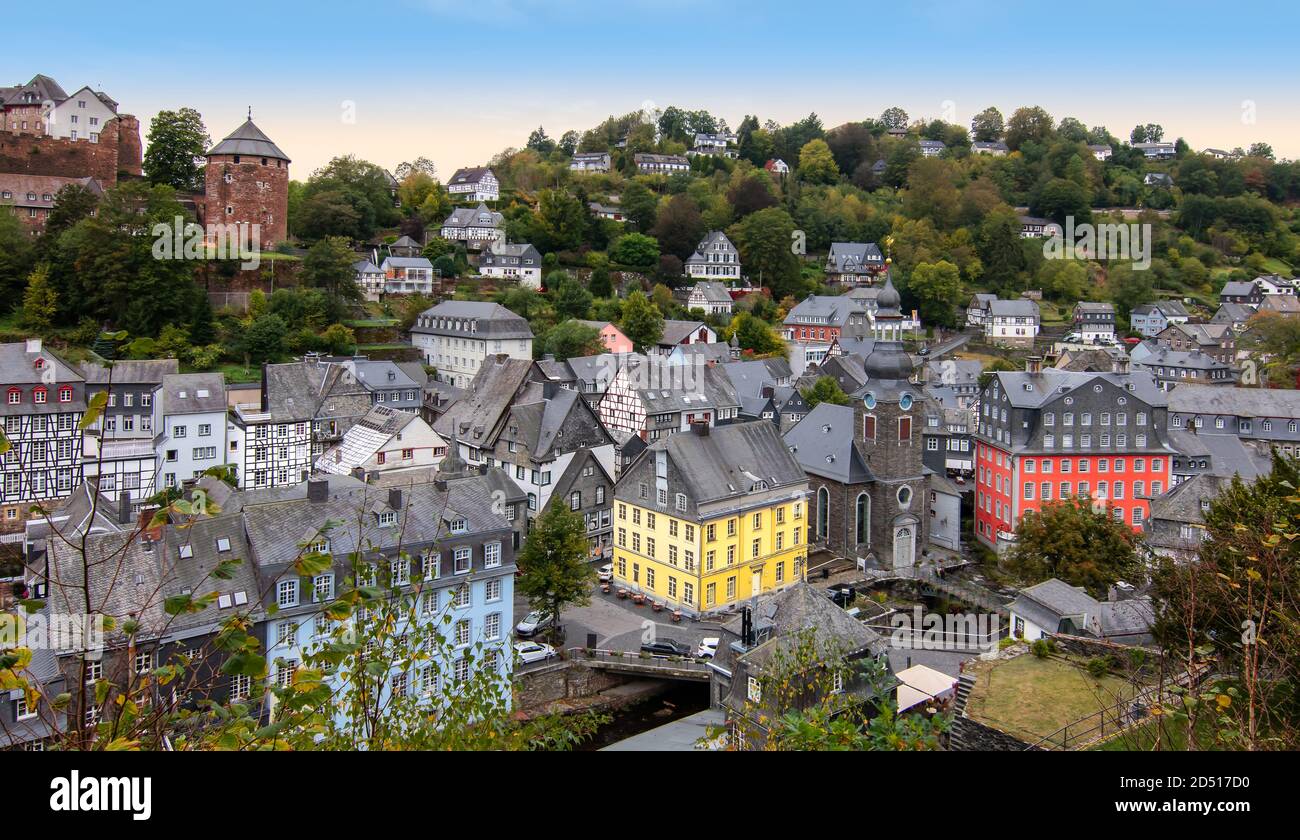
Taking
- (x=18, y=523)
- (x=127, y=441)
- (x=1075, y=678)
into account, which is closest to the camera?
(x=1075, y=678)

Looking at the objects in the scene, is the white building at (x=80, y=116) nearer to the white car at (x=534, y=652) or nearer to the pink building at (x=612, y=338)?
the pink building at (x=612, y=338)

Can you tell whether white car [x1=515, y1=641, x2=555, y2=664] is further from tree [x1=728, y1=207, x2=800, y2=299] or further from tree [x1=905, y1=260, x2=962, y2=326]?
tree [x1=905, y1=260, x2=962, y2=326]

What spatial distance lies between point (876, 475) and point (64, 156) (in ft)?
167

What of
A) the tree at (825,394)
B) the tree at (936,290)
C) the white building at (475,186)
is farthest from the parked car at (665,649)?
the white building at (475,186)

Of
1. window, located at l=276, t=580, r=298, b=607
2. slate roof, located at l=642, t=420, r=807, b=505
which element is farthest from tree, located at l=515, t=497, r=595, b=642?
window, located at l=276, t=580, r=298, b=607

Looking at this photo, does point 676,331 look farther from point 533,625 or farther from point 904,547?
point 533,625

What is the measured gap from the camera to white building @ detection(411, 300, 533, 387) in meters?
52.4

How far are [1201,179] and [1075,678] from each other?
11620 cm

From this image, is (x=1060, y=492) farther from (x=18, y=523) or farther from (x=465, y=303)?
(x=18, y=523)

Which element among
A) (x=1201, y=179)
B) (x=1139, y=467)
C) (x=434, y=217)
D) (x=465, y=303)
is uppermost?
(x=1201, y=179)

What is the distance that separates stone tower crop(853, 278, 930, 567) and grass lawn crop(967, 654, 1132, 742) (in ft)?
47.7

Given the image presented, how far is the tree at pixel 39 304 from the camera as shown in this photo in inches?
1795

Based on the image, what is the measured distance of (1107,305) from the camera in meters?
79.6

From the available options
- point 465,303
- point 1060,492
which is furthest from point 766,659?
point 465,303
